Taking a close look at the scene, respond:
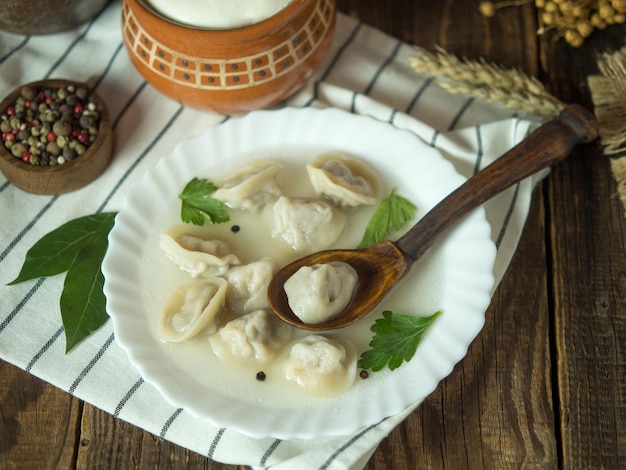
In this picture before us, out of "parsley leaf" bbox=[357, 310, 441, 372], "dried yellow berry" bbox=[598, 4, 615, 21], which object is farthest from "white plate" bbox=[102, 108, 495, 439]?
"dried yellow berry" bbox=[598, 4, 615, 21]

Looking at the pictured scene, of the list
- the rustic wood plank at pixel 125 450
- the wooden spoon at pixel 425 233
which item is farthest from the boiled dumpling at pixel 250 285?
the rustic wood plank at pixel 125 450

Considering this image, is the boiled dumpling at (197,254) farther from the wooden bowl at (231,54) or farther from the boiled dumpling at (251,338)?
the wooden bowl at (231,54)

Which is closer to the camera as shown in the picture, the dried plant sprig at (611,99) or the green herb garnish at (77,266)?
the green herb garnish at (77,266)

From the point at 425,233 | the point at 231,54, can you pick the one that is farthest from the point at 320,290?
the point at 231,54

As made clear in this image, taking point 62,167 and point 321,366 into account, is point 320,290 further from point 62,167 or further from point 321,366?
point 62,167

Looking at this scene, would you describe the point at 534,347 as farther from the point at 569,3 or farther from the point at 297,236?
the point at 569,3
